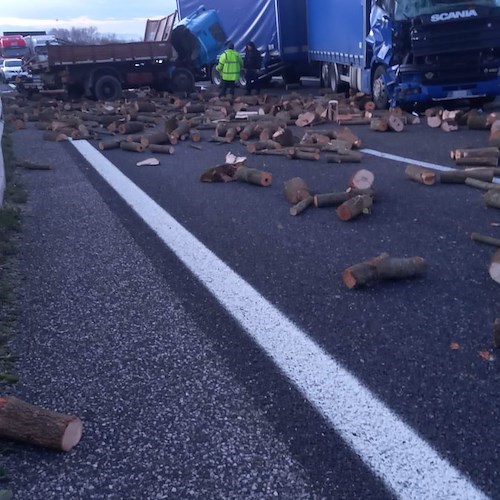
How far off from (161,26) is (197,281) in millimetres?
24466

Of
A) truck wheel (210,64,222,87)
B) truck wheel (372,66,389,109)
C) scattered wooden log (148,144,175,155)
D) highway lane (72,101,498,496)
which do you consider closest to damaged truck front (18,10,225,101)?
truck wheel (210,64,222,87)

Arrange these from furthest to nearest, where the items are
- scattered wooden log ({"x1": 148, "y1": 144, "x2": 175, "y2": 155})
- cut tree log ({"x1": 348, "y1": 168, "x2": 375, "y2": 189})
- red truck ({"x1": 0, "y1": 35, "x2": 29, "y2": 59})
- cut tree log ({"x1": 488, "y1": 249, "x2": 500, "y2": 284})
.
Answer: red truck ({"x1": 0, "y1": 35, "x2": 29, "y2": 59}) < scattered wooden log ({"x1": 148, "y1": 144, "x2": 175, "y2": 155}) < cut tree log ({"x1": 348, "y1": 168, "x2": 375, "y2": 189}) < cut tree log ({"x1": 488, "y1": 249, "x2": 500, "y2": 284})

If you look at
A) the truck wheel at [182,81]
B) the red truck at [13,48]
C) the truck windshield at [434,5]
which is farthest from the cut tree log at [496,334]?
the red truck at [13,48]

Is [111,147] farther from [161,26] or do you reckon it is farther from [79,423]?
[161,26]

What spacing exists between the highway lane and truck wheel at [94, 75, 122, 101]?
15136 mm

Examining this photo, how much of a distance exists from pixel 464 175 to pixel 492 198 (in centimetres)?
117

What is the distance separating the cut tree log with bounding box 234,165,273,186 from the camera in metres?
8.14

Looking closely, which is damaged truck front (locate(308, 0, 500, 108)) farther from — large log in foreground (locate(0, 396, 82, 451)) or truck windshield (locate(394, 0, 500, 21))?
large log in foreground (locate(0, 396, 82, 451))

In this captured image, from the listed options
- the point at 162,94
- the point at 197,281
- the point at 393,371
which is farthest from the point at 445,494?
the point at 162,94

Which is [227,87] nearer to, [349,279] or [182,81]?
[182,81]

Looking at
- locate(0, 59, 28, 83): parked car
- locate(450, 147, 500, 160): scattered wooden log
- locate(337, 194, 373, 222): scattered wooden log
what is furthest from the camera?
locate(0, 59, 28, 83): parked car

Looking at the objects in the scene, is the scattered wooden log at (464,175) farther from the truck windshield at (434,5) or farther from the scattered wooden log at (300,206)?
the truck windshield at (434,5)

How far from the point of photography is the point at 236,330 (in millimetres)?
4109

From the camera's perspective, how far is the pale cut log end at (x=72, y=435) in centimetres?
298
